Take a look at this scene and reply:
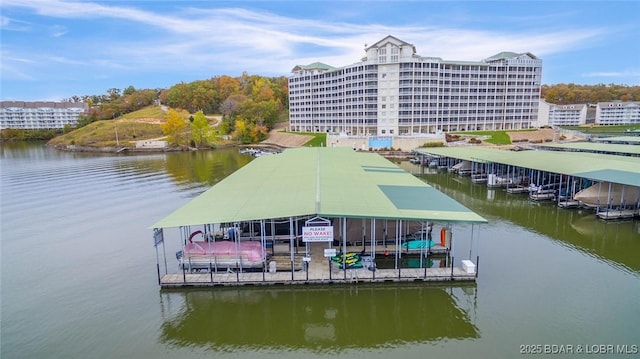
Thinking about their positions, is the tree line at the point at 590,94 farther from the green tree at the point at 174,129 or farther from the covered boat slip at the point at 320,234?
the covered boat slip at the point at 320,234

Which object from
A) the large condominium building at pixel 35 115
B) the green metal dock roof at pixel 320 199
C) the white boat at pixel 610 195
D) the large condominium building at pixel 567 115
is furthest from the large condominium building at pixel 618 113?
the large condominium building at pixel 35 115

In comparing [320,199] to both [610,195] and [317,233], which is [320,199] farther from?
[610,195]

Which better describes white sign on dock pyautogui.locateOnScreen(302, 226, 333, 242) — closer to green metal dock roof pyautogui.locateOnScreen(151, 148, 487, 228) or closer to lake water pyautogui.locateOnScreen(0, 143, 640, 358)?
green metal dock roof pyautogui.locateOnScreen(151, 148, 487, 228)

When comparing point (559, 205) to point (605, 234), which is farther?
point (559, 205)

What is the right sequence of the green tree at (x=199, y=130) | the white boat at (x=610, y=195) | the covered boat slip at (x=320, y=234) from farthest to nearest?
the green tree at (x=199, y=130) < the white boat at (x=610, y=195) < the covered boat slip at (x=320, y=234)

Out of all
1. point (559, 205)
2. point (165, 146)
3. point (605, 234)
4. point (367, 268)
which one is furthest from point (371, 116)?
point (367, 268)

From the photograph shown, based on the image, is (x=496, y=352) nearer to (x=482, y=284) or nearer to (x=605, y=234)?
(x=482, y=284)

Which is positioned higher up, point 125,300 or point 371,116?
point 371,116
